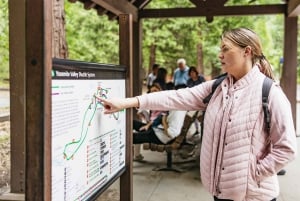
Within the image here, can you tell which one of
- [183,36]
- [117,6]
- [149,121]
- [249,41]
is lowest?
[149,121]

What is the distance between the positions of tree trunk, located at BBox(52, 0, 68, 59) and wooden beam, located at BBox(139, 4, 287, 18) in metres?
4.98

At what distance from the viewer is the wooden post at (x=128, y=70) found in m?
2.60

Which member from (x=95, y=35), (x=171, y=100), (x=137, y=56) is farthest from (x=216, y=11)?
(x=95, y=35)

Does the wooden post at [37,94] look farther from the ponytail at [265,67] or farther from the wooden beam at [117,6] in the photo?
the wooden beam at [117,6]

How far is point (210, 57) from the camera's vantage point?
19.5 m

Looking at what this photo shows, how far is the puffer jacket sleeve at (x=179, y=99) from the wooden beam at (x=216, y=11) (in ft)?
20.1

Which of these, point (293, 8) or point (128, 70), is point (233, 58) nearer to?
point (128, 70)

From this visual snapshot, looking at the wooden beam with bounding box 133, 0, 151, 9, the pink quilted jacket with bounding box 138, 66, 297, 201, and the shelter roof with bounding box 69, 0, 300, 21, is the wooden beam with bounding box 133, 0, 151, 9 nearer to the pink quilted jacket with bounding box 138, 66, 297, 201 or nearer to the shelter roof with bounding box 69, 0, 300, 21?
the shelter roof with bounding box 69, 0, 300, 21

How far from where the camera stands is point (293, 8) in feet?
23.5

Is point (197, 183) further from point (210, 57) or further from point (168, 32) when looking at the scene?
point (210, 57)

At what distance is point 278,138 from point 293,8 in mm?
5969

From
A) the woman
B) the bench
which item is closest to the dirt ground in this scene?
the bench

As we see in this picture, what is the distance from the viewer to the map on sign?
1.62m

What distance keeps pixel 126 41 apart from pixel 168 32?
50.2 ft
